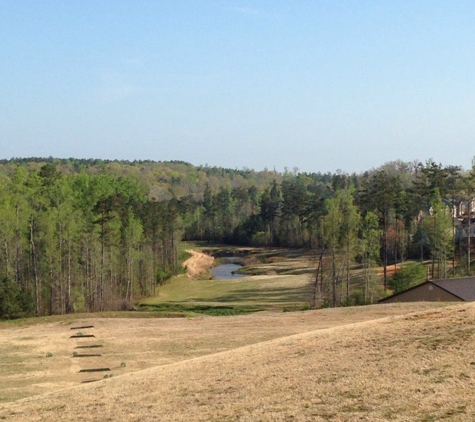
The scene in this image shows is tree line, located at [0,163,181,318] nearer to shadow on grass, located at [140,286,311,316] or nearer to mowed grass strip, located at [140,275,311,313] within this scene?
mowed grass strip, located at [140,275,311,313]

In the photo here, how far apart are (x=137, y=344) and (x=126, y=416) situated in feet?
61.6

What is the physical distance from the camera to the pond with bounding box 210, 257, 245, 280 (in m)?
110

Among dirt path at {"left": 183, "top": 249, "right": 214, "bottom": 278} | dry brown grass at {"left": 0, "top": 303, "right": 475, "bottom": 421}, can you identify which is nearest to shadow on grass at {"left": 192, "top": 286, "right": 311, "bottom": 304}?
dirt path at {"left": 183, "top": 249, "right": 214, "bottom": 278}

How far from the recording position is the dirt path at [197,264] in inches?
4376

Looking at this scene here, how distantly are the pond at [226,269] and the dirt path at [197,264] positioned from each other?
1868 mm

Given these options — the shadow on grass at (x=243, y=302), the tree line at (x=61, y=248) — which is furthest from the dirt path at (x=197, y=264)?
the shadow on grass at (x=243, y=302)

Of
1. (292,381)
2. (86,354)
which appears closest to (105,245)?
(86,354)

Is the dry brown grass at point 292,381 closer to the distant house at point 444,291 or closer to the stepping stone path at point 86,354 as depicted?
the stepping stone path at point 86,354

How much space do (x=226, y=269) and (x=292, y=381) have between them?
10291 cm

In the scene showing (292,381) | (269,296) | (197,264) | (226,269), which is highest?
(292,381)

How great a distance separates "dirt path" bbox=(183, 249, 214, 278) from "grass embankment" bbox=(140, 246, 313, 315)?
0.54 m

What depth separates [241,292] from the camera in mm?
82688

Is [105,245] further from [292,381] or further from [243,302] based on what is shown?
[292,381]

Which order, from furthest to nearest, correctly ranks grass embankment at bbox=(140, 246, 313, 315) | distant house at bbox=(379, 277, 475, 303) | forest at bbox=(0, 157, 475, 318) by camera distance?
grass embankment at bbox=(140, 246, 313, 315) < forest at bbox=(0, 157, 475, 318) < distant house at bbox=(379, 277, 475, 303)
